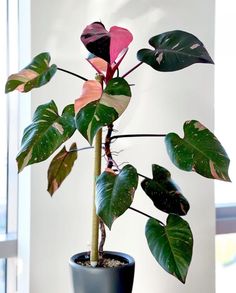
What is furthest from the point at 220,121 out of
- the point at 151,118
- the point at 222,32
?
the point at 151,118

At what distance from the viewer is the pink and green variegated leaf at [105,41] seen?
995 mm

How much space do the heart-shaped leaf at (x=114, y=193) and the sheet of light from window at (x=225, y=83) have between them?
1.14 metres

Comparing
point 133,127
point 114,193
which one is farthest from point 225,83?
point 114,193

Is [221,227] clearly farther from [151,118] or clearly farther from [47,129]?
[47,129]

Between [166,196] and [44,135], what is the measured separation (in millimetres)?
363

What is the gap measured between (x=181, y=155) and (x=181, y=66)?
8.9 inches

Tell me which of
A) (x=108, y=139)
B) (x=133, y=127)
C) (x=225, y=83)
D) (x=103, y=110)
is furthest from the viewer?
(x=225, y=83)

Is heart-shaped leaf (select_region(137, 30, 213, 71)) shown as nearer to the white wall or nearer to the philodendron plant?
the philodendron plant

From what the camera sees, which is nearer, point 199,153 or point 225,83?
point 199,153

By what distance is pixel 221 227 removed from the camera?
6.45ft

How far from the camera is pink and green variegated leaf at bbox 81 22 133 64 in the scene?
100 centimetres

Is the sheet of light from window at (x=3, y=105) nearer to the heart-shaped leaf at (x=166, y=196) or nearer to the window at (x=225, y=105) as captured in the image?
the heart-shaped leaf at (x=166, y=196)

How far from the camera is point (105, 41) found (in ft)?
3.30

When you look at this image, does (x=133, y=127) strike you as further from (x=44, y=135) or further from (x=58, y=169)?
(x=44, y=135)
